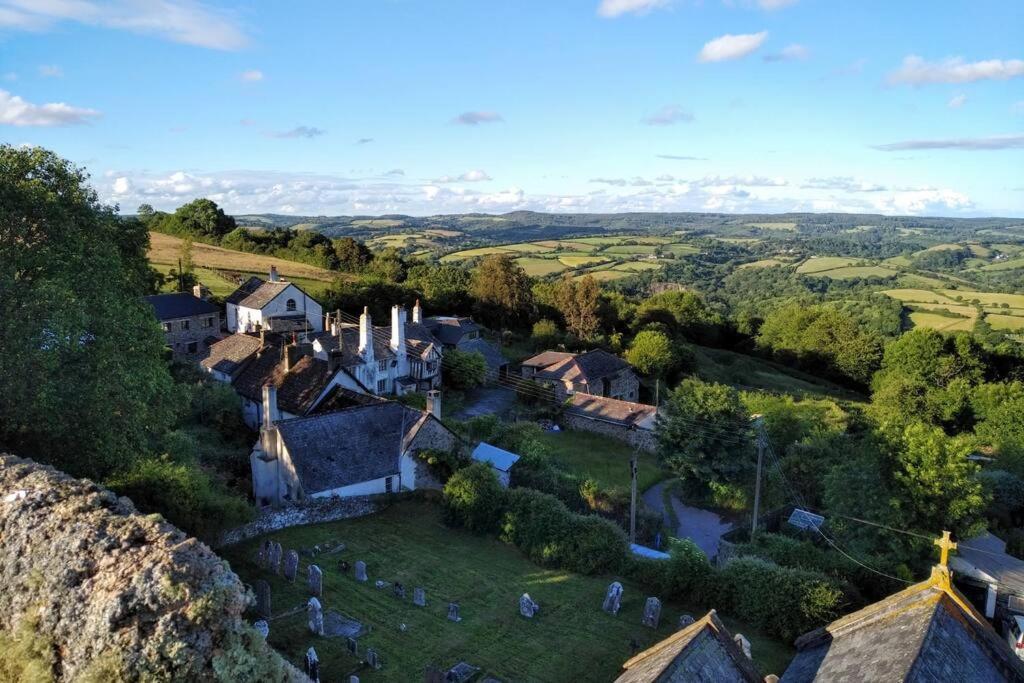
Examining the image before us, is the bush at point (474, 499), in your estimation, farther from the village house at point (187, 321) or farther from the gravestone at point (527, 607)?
the village house at point (187, 321)

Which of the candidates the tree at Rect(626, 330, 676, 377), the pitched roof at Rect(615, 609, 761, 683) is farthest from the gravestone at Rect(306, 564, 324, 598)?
the tree at Rect(626, 330, 676, 377)

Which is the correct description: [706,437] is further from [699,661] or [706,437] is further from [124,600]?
[124,600]

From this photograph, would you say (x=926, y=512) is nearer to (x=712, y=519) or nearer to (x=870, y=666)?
(x=712, y=519)

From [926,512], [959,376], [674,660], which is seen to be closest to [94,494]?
[674,660]

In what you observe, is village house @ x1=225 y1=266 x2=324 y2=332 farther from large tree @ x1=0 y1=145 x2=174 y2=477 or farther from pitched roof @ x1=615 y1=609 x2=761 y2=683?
pitched roof @ x1=615 y1=609 x2=761 y2=683

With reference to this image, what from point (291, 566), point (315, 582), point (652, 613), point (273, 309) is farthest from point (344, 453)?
point (273, 309)

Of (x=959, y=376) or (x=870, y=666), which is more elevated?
(x=870, y=666)
